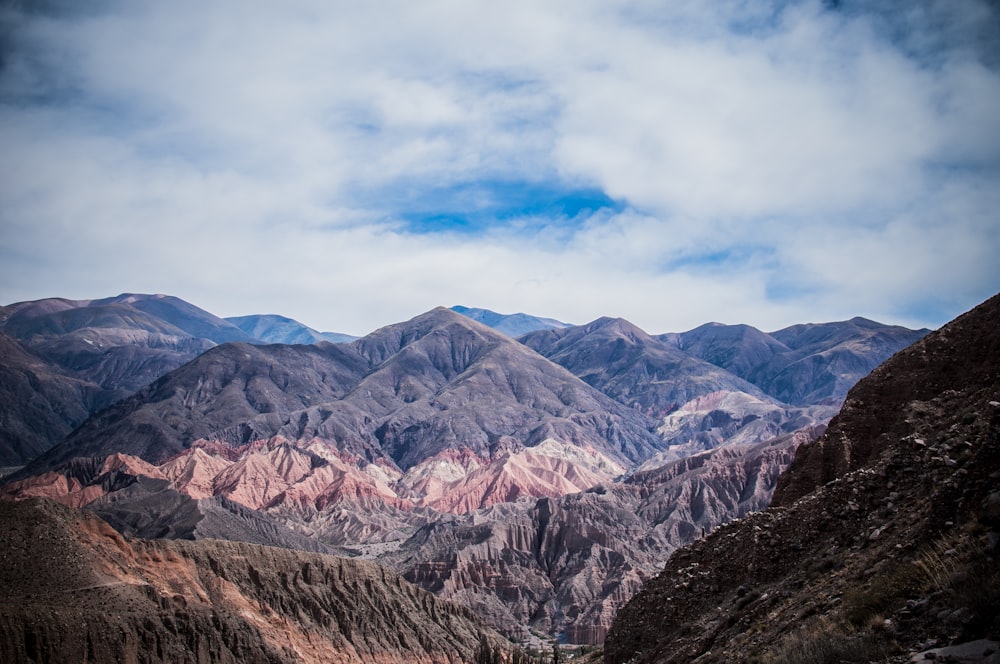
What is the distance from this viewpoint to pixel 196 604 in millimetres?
59625

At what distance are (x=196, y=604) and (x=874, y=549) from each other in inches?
2140

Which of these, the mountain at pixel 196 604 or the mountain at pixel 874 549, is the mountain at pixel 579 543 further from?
the mountain at pixel 874 549

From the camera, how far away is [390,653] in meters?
73.9

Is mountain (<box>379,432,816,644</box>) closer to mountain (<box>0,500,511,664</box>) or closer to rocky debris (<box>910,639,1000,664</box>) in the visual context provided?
mountain (<box>0,500,511,664</box>)

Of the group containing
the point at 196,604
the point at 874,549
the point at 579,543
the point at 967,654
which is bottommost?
the point at 579,543

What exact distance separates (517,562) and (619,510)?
94.0 ft

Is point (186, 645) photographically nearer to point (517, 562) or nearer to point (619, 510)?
point (517, 562)

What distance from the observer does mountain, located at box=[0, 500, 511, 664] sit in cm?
4978

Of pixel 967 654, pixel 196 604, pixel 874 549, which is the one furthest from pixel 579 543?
pixel 967 654

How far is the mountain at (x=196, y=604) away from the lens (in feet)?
163

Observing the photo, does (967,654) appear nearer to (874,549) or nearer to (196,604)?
(874,549)

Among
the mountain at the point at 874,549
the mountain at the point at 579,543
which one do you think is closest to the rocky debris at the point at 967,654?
the mountain at the point at 874,549

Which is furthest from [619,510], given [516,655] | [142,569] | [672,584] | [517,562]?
[672,584]

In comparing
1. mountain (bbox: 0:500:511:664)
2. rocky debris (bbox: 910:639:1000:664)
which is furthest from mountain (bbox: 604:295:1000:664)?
mountain (bbox: 0:500:511:664)
